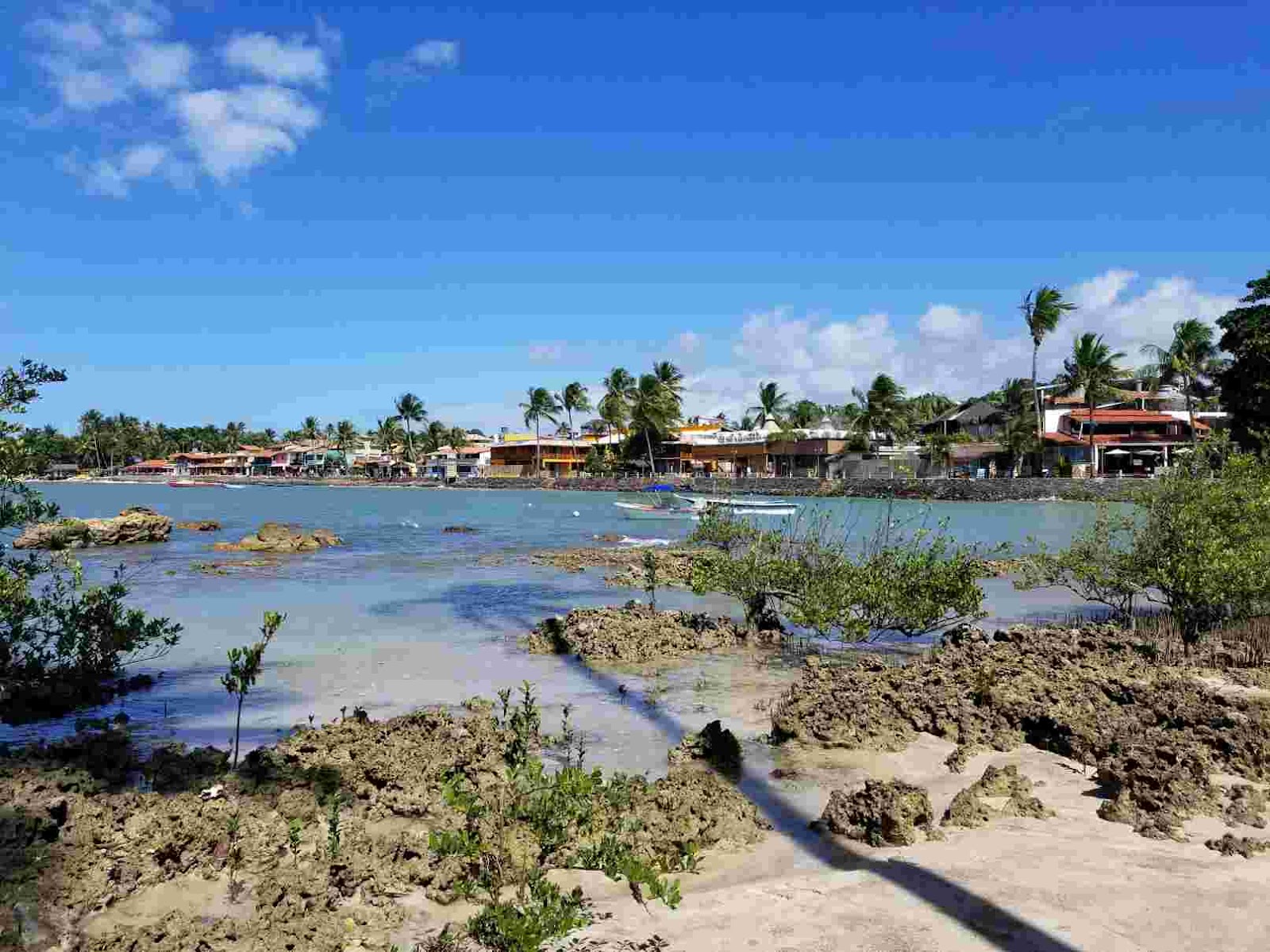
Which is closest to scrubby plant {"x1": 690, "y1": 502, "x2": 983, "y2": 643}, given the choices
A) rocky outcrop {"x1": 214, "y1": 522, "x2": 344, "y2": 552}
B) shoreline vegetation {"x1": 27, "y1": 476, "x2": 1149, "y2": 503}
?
rocky outcrop {"x1": 214, "y1": 522, "x2": 344, "y2": 552}

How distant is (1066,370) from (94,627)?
321 ft

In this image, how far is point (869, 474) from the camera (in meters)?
97.0

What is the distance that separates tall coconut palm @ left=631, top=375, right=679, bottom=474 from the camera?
362 ft

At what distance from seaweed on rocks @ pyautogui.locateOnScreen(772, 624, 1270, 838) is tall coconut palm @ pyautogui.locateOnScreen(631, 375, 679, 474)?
96.3 meters

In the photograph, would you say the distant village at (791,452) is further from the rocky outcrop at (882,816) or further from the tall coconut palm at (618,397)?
the rocky outcrop at (882,816)

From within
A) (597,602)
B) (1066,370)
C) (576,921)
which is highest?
(1066,370)

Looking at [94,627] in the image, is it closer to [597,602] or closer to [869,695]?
[869,695]

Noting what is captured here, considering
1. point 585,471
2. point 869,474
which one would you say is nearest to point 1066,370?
point 869,474

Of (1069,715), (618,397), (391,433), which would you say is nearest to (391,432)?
(391,433)

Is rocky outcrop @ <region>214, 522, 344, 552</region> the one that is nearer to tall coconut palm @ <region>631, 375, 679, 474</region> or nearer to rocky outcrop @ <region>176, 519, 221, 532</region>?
rocky outcrop @ <region>176, 519, 221, 532</region>

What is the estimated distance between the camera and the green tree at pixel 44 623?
28.2ft

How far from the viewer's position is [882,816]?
24.9ft

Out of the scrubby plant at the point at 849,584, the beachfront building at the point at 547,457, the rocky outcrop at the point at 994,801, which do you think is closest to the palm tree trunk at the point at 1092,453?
the beachfront building at the point at 547,457

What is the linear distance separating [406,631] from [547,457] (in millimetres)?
113622
